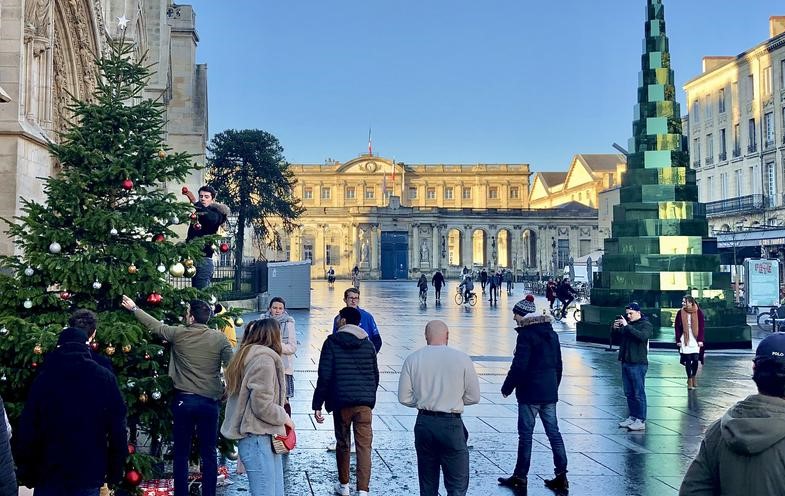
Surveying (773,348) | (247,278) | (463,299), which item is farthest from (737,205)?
(773,348)

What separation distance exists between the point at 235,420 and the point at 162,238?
1860 millimetres

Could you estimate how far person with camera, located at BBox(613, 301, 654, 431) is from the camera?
9.38 metres

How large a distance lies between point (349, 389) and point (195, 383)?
52.9 inches

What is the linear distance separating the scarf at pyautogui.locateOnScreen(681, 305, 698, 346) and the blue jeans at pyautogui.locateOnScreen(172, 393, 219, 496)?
9032 millimetres

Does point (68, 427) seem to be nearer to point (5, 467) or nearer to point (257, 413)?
Result: point (5, 467)

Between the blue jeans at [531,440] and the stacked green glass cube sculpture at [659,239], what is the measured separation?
12849 millimetres

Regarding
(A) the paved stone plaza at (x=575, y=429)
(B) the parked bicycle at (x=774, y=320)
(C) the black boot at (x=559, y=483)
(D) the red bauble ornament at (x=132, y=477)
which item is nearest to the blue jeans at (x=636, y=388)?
(A) the paved stone plaza at (x=575, y=429)

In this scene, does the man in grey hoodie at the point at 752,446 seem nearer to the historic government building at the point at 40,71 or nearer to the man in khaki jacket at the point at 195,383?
the man in khaki jacket at the point at 195,383

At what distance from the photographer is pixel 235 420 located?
18.1ft

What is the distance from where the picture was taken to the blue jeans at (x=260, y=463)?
5.46 metres

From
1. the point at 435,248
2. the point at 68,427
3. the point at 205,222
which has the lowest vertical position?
the point at 68,427

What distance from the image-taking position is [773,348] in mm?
3285

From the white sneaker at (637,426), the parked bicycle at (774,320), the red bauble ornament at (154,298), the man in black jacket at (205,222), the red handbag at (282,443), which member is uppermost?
the man in black jacket at (205,222)

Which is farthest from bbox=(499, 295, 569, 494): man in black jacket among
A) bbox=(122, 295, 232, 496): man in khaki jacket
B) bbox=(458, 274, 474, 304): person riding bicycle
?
bbox=(458, 274, 474, 304): person riding bicycle
